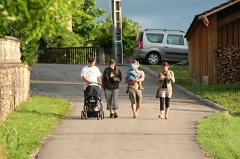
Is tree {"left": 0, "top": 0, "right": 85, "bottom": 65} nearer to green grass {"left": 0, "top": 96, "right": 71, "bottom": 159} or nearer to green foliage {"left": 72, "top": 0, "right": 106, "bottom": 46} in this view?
green grass {"left": 0, "top": 96, "right": 71, "bottom": 159}

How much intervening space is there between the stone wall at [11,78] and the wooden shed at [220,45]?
7.60 m

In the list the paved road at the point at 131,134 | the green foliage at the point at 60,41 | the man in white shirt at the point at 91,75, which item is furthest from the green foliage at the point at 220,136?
the green foliage at the point at 60,41

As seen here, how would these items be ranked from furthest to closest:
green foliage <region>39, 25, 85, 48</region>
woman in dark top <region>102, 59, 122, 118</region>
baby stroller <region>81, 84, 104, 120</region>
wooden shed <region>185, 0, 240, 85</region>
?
green foliage <region>39, 25, 85, 48</region> < wooden shed <region>185, 0, 240, 85</region> < woman in dark top <region>102, 59, 122, 118</region> < baby stroller <region>81, 84, 104, 120</region>

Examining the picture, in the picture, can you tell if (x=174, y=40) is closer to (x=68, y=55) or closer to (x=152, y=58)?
(x=152, y=58)

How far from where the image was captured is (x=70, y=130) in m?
16.4

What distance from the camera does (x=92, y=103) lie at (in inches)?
736

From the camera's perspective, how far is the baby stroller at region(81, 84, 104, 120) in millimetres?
18547

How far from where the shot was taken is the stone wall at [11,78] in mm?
17755

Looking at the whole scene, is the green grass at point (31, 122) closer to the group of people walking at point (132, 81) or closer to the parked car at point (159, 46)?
the group of people walking at point (132, 81)

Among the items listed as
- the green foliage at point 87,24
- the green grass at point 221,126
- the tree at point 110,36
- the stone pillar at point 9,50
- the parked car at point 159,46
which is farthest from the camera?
the green foliage at point 87,24

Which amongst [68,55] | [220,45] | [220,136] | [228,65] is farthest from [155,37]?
[220,136]

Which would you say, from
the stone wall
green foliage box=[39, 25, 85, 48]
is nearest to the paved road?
the stone wall

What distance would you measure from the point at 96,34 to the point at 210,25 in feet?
83.4

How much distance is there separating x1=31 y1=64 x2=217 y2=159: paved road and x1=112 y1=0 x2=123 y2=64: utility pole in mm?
19244
